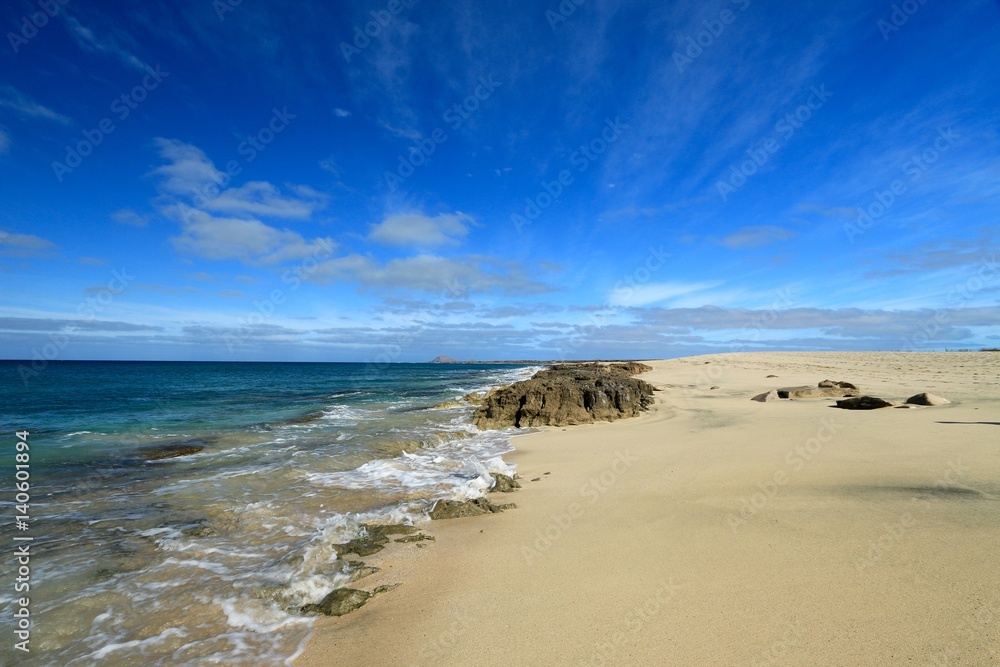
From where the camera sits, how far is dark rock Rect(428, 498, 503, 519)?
18.7 feet

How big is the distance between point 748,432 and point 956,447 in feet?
10.5

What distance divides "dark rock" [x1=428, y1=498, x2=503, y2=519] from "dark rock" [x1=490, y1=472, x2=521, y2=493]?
73 centimetres

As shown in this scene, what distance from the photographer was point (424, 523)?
5.58 metres

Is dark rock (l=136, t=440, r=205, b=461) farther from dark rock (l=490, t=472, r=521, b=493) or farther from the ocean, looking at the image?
dark rock (l=490, t=472, r=521, b=493)

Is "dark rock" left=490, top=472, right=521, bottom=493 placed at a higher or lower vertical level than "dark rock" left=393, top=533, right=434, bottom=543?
higher

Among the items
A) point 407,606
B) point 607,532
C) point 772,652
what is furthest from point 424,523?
point 772,652

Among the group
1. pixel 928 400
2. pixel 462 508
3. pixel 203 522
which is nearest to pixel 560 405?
pixel 462 508

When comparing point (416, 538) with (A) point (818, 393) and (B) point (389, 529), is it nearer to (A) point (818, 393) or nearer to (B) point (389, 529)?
(B) point (389, 529)

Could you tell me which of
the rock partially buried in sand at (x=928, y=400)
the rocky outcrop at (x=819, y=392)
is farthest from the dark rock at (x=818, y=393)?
the rock partially buried in sand at (x=928, y=400)

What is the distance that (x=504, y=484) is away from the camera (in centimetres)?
675

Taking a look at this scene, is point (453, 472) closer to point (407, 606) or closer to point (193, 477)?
point (407, 606)
